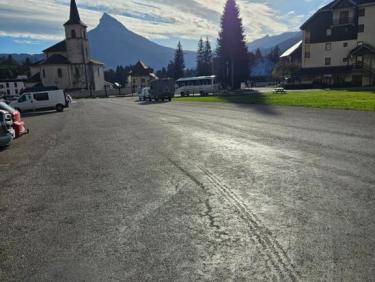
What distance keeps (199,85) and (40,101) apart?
2849 cm

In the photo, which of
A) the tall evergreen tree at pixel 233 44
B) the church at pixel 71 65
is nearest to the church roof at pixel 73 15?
the church at pixel 71 65

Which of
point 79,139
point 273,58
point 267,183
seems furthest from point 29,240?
point 273,58

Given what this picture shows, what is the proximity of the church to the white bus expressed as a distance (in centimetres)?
4647

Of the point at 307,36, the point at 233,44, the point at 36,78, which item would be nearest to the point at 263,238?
the point at 307,36

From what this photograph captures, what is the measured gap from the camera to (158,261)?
4.04 meters

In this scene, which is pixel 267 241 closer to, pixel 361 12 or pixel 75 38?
pixel 361 12

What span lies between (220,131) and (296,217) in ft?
30.8

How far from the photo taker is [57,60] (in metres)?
94.9

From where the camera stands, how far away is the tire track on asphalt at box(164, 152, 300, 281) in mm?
3719

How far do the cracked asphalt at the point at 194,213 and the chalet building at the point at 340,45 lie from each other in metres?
54.7

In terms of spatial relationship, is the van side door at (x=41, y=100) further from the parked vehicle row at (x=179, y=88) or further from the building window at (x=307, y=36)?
the building window at (x=307, y=36)

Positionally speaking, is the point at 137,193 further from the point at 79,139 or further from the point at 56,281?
the point at 79,139

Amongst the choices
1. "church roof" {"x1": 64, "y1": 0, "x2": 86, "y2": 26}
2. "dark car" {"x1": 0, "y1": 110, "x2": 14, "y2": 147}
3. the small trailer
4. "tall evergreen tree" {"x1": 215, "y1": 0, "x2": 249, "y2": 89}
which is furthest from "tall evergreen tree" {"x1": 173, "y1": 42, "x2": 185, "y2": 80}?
"dark car" {"x1": 0, "y1": 110, "x2": 14, "y2": 147}

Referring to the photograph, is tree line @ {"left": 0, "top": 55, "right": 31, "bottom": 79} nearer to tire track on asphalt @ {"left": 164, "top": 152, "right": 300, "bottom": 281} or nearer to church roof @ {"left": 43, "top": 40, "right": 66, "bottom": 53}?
church roof @ {"left": 43, "top": 40, "right": 66, "bottom": 53}
